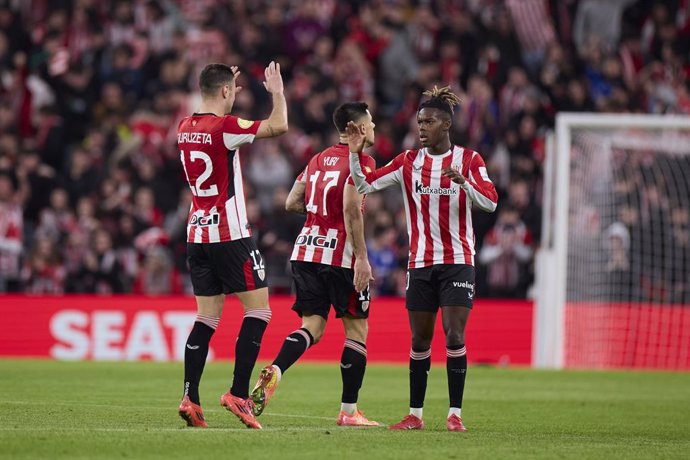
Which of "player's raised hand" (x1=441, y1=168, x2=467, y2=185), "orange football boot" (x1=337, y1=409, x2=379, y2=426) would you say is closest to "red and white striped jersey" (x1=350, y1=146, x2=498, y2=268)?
"player's raised hand" (x1=441, y1=168, x2=467, y2=185)

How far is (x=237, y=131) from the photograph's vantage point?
9398 millimetres

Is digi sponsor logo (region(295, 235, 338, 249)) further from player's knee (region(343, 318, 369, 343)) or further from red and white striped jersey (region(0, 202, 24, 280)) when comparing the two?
red and white striped jersey (region(0, 202, 24, 280))

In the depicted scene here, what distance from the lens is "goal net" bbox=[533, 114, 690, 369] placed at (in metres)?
19.6

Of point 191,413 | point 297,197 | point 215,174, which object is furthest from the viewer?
point 297,197

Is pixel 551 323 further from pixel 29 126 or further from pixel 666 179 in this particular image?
pixel 29 126

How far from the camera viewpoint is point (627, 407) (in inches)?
507

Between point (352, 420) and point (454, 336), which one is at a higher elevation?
point (454, 336)

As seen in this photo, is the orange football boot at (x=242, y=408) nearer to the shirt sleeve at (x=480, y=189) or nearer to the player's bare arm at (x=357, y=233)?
the player's bare arm at (x=357, y=233)

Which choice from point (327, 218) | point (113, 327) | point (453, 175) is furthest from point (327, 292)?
point (113, 327)

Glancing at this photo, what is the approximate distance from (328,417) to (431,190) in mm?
2218

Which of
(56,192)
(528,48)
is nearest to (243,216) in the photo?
(56,192)

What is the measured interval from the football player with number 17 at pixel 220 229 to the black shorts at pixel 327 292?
2.00ft

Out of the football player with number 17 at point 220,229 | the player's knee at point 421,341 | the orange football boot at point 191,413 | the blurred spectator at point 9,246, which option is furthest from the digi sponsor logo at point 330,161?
the blurred spectator at point 9,246

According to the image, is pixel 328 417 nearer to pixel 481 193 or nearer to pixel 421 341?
pixel 421 341
